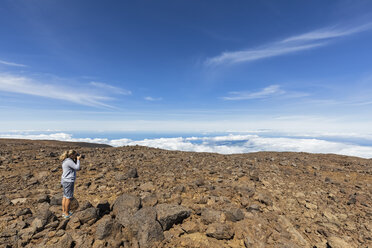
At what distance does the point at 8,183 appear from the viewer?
911 cm

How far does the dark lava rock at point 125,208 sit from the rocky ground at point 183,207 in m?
0.04

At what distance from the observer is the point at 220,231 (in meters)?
5.66

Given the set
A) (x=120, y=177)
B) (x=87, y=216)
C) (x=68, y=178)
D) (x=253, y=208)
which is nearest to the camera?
(x=87, y=216)

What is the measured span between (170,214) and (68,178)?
3.93 meters

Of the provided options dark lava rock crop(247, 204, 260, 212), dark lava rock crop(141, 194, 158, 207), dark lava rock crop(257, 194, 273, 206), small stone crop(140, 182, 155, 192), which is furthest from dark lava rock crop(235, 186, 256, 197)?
small stone crop(140, 182, 155, 192)

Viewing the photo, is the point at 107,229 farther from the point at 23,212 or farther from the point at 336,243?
the point at 336,243

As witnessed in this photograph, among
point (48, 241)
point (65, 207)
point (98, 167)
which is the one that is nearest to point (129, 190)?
point (65, 207)

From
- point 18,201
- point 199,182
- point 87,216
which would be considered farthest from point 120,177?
point 199,182

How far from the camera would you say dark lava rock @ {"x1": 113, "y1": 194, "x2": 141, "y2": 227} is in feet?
19.6

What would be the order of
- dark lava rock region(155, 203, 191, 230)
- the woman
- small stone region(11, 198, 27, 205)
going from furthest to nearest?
small stone region(11, 198, 27, 205) < the woman < dark lava rock region(155, 203, 191, 230)

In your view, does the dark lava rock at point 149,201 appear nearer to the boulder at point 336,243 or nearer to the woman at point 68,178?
the woman at point 68,178

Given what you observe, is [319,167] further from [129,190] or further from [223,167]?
[129,190]

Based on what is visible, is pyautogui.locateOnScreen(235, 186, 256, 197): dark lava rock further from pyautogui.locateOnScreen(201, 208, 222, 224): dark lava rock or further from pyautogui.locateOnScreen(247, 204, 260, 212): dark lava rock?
pyautogui.locateOnScreen(201, 208, 222, 224): dark lava rock

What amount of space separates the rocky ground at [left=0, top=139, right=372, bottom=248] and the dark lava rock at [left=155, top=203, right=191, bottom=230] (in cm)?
3
